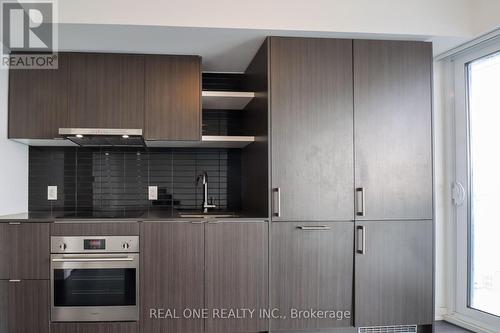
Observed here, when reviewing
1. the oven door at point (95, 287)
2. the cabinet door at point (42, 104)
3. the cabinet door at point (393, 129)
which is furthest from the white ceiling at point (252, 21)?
the oven door at point (95, 287)

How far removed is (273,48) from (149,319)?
6.75 feet

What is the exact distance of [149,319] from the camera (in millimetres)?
2760

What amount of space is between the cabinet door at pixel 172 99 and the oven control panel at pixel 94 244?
0.81m

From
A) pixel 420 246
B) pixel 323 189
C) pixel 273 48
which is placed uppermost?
pixel 273 48

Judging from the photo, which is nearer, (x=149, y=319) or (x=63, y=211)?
(x=149, y=319)

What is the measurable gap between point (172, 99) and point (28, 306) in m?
1.77

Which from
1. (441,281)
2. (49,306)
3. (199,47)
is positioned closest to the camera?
(49,306)

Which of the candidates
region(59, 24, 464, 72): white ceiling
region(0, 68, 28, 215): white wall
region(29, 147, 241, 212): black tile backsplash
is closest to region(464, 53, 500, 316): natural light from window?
region(59, 24, 464, 72): white ceiling

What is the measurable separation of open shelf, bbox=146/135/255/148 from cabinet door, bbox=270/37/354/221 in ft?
1.52

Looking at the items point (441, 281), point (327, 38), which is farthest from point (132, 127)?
point (441, 281)

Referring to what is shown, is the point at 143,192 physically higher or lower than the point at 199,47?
lower

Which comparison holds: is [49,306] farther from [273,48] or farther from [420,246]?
[420,246]

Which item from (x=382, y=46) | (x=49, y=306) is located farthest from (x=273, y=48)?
(x=49, y=306)

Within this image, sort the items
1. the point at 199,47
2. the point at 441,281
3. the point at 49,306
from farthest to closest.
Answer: the point at 441,281, the point at 199,47, the point at 49,306
